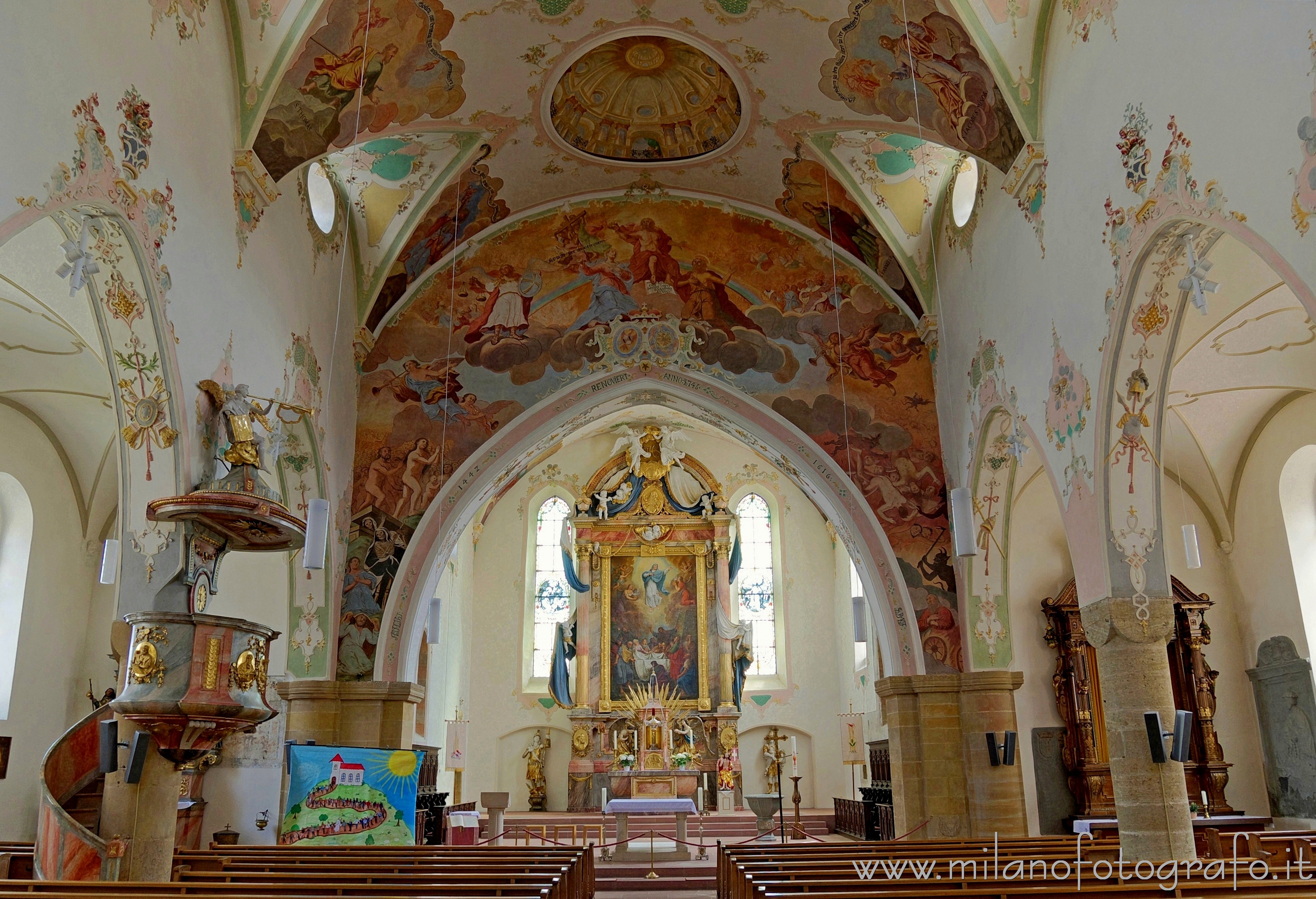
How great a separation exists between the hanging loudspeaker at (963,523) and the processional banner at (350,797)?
6580 millimetres

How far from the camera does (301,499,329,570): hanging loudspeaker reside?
9359 millimetres

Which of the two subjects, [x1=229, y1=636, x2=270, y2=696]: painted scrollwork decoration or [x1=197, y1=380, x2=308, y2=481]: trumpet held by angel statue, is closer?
[x1=229, y1=636, x2=270, y2=696]: painted scrollwork decoration

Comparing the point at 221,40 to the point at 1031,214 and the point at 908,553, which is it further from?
the point at 908,553

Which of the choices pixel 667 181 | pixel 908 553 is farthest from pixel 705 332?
pixel 908 553

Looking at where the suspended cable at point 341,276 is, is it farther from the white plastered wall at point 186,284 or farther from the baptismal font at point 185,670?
the baptismal font at point 185,670

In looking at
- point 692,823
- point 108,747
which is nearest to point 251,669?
point 108,747

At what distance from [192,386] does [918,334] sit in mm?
10105

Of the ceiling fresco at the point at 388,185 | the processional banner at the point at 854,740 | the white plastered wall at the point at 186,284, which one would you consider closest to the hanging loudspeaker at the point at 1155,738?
the white plastered wall at the point at 186,284

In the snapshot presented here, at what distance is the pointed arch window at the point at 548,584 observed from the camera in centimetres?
2391

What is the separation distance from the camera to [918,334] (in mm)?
15430

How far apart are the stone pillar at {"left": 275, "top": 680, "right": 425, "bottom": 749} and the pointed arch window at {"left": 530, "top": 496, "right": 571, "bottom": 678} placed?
9.32 metres

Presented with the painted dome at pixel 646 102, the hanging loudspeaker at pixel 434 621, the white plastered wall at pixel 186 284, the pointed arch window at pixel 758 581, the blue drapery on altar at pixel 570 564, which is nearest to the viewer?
the white plastered wall at pixel 186 284

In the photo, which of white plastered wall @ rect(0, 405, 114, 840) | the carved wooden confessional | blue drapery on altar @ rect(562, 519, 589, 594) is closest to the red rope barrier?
the carved wooden confessional

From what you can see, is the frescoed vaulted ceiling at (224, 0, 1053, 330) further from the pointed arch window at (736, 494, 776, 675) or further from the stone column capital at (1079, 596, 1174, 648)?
the pointed arch window at (736, 494, 776, 675)
